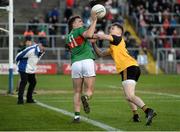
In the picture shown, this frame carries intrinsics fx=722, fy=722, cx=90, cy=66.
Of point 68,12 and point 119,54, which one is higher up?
point 68,12

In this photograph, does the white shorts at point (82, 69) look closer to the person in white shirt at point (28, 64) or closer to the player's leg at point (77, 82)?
the player's leg at point (77, 82)

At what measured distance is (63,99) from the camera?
23.0 m

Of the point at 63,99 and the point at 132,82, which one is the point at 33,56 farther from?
the point at 132,82

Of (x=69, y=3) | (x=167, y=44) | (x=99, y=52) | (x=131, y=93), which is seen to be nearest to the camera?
(x=131, y=93)

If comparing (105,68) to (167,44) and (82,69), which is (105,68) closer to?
(167,44)

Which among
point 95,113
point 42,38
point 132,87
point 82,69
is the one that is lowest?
point 95,113

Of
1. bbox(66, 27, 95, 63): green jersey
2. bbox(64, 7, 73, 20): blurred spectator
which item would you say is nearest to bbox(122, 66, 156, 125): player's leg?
bbox(66, 27, 95, 63): green jersey

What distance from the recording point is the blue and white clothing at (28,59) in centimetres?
2184

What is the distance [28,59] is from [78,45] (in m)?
6.98

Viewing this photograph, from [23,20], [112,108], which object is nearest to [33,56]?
[112,108]

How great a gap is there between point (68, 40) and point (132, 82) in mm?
1619

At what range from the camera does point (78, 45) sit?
15.2 metres

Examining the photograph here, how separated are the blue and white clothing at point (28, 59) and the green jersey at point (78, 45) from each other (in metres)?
6.68

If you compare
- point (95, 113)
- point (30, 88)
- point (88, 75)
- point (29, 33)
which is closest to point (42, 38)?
point (29, 33)
